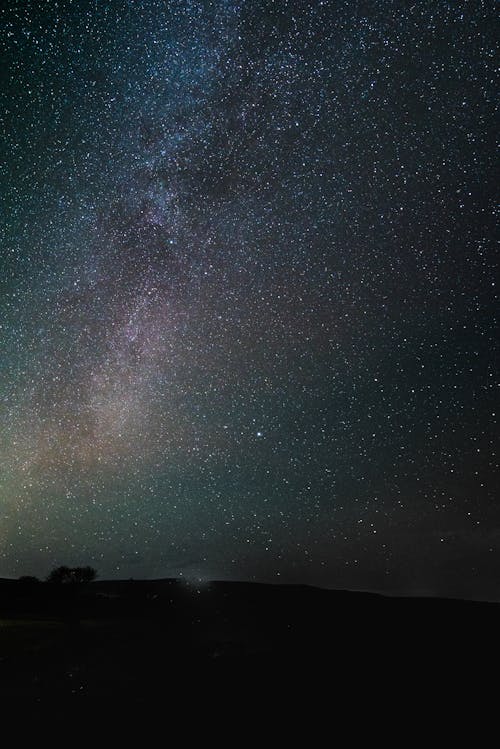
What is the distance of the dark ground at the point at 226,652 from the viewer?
12.3 meters

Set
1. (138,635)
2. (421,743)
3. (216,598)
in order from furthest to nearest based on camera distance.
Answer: (216,598) < (138,635) < (421,743)

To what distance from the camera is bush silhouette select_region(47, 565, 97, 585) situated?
4506 cm

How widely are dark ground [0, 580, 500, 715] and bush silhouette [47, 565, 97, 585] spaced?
14581mm

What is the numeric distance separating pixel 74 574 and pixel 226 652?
35.6 meters

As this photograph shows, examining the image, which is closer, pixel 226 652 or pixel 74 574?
pixel 226 652

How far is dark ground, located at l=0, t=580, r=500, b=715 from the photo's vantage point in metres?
12.3

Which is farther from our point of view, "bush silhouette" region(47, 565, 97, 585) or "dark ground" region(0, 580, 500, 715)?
"bush silhouette" region(47, 565, 97, 585)

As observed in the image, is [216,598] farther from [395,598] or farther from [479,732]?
[479,732]

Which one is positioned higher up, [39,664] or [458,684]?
[39,664]

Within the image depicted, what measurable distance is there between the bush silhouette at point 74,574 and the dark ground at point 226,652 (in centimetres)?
1458

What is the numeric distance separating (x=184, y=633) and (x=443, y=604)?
2170 cm

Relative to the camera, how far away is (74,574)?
153 ft

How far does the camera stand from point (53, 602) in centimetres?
2759

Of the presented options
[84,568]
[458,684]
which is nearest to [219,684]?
[458,684]
